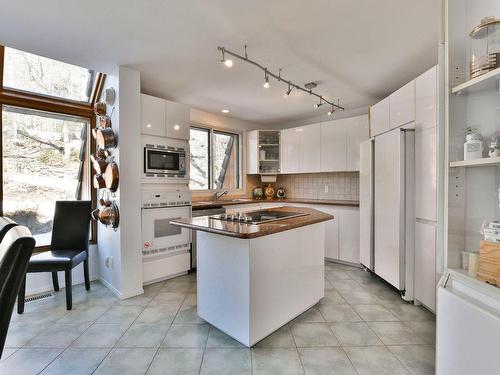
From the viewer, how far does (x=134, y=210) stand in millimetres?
2809

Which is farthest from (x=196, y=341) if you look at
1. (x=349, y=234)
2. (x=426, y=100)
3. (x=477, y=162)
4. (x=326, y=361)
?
(x=426, y=100)

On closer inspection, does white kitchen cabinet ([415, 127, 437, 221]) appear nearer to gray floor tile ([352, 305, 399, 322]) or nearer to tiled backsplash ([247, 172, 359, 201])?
gray floor tile ([352, 305, 399, 322])

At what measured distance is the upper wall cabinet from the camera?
2967mm

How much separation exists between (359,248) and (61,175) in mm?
4131

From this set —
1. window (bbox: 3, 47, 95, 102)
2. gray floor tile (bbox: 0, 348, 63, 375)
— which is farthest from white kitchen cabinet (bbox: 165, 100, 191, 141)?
gray floor tile (bbox: 0, 348, 63, 375)

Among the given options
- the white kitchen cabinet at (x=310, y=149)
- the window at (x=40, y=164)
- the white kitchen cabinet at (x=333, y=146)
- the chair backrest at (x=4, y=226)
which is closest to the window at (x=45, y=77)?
the window at (x=40, y=164)

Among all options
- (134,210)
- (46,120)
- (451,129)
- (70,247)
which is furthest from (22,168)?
(451,129)

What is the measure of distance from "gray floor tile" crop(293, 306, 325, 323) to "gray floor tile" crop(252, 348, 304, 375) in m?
0.44

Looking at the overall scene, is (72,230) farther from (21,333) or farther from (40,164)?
(21,333)

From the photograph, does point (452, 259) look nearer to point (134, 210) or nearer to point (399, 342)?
point (399, 342)

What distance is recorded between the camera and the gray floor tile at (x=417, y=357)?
164 centimetres

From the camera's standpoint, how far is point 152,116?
302 cm

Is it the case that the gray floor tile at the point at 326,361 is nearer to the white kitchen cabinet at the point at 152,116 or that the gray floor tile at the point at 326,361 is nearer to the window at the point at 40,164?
the white kitchen cabinet at the point at 152,116

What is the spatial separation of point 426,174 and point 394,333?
1.45 metres
